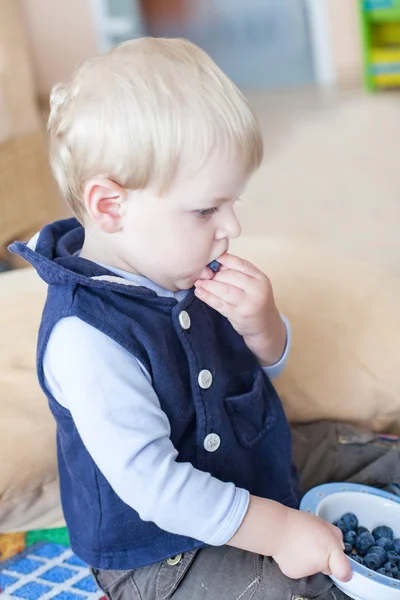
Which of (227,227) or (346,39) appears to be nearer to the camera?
(227,227)

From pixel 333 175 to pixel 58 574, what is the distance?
1.82 metres

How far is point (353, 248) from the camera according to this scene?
6.54ft

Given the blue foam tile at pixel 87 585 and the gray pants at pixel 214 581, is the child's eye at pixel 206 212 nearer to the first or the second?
the gray pants at pixel 214 581

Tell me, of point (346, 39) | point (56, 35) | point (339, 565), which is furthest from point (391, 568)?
point (56, 35)

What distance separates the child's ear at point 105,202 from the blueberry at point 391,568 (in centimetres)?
46

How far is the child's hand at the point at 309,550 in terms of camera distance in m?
0.74

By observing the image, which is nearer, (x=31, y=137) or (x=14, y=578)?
(x=14, y=578)

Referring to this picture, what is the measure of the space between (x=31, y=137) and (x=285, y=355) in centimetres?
142

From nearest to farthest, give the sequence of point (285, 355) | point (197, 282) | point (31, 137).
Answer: point (197, 282) → point (285, 355) → point (31, 137)

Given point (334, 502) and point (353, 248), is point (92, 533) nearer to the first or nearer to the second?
point (334, 502)

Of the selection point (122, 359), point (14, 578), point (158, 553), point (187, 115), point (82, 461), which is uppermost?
point (187, 115)

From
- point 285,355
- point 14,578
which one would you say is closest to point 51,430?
point 14,578

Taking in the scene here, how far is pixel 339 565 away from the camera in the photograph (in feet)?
2.40

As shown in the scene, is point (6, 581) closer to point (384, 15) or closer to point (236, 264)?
point (236, 264)
